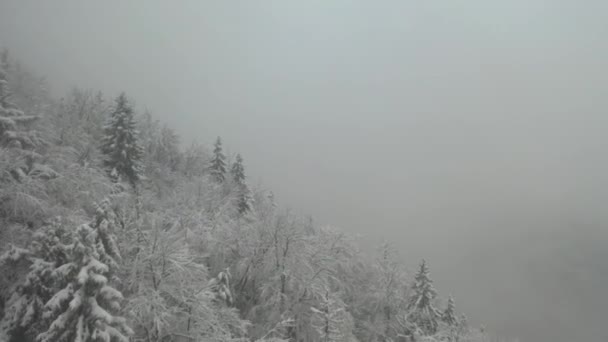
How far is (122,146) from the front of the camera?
3731cm

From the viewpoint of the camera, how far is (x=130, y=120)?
39.0m

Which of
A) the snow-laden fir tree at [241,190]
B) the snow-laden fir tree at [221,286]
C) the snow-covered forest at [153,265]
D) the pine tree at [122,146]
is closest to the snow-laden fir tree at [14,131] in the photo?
the snow-covered forest at [153,265]

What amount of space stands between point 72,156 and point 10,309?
1961 cm

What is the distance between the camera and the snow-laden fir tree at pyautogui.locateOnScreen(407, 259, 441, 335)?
31170 mm

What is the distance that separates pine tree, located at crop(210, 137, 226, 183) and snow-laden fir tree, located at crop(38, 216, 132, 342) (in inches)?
1627

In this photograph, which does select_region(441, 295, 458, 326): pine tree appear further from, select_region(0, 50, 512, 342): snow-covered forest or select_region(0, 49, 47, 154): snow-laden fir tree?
select_region(0, 49, 47, 154): snow-laden fir tree

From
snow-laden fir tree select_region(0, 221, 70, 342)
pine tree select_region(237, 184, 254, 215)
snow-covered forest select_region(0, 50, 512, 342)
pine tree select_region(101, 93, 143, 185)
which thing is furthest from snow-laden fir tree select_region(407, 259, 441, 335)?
pine tree select_region(101, 93, 143, 185)

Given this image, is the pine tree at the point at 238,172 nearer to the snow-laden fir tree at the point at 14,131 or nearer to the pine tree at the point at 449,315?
the snow-laden fir tree at the point at 14,131

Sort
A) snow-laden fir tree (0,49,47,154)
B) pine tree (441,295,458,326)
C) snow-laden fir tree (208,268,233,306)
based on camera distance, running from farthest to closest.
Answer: pine tree (441,295,458,326) → snow-laden fir tree (0,49,47,154) → snow-laden fir tree (208,268,233,306)

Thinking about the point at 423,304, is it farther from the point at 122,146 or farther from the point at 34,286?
the point at 122,146

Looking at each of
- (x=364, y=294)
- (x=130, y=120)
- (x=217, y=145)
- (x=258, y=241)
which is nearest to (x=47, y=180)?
(x=258, y=241)

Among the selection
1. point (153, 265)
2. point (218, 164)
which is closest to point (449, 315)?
point (153, 265)

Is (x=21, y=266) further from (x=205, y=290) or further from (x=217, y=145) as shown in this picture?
(x=217, y=145)

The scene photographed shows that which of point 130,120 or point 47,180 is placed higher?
point 130,120
